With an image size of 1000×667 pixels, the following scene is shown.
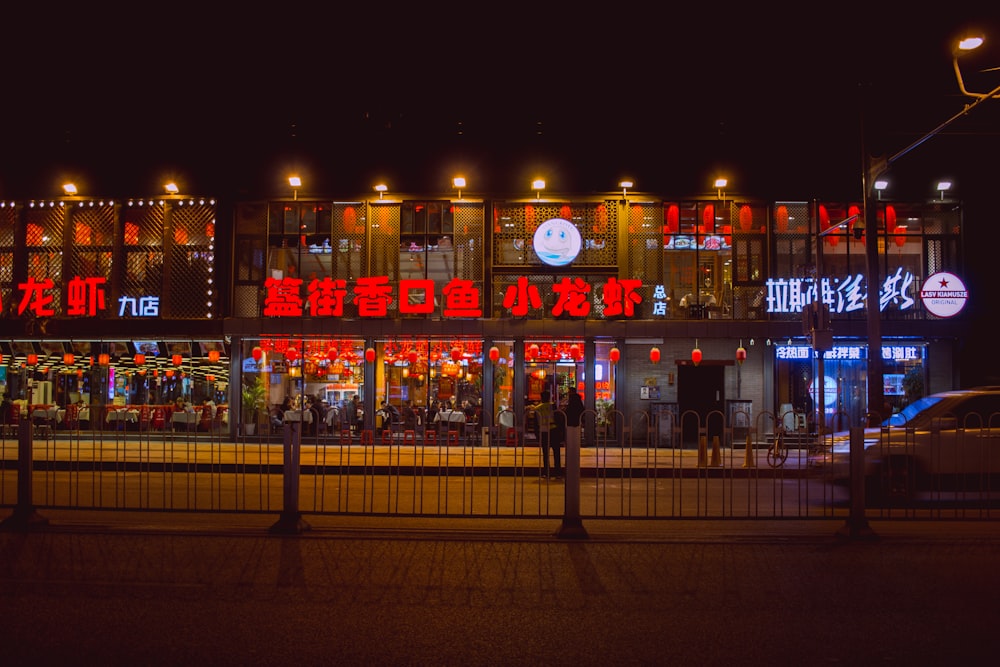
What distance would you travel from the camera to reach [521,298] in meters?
23.9

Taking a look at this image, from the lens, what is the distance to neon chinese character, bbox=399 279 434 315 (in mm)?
24359

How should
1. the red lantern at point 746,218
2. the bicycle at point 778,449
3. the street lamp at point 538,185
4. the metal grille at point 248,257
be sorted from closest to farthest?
the bicycle at point 778,449
the street lamp at point 538,185
the red lantern at point 746,218
the metal grille at point 248,257

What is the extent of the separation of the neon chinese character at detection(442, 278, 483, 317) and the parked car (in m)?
12.9

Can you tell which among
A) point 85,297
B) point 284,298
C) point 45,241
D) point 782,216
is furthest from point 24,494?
point 782,216

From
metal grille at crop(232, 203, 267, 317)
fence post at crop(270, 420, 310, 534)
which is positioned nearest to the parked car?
fence post at crop(270, 420, 310, 534)

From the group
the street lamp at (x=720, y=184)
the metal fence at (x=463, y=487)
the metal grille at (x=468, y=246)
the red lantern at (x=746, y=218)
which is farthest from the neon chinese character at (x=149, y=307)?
the red lantern at (x=746, y=218)

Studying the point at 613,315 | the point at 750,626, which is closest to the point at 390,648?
the point at 750,626

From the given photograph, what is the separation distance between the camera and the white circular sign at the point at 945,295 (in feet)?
78.1

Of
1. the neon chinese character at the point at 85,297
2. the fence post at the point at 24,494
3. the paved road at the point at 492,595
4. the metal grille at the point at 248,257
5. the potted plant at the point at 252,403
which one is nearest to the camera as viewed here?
the paved road at the point at 492,595

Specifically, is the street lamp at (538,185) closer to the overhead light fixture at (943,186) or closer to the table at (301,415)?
the table at (301,415)

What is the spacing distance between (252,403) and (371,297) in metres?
5.00

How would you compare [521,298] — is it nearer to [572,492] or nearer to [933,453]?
[933,453]

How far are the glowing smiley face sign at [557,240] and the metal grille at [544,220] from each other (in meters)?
0.44

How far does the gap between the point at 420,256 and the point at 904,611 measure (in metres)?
20.3
